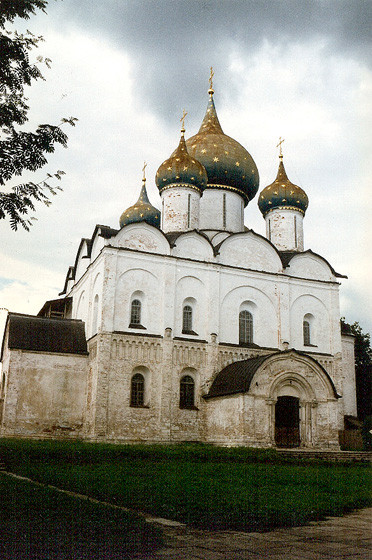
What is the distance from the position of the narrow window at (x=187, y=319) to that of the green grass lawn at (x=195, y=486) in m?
8.24

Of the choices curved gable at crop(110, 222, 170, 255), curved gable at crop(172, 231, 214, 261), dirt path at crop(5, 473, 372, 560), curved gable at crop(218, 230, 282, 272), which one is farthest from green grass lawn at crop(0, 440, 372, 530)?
curved gable at crop(218, 230, 282, 272)

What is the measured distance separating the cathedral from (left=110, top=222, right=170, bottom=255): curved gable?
0.15ft

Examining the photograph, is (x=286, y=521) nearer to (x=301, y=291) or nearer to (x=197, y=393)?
(x=197, y=393)

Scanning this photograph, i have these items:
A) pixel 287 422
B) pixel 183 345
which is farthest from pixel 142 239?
pixel 287 422

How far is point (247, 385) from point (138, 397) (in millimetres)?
4348

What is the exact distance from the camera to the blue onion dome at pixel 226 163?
28.2 meters

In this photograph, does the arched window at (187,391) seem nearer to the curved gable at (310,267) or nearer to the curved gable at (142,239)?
the curved gable at (142,239)

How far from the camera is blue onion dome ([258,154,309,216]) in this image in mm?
28484

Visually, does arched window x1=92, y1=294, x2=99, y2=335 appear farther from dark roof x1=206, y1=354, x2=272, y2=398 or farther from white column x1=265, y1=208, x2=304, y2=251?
white column x1=265, y1=208, x2=304, y2=251

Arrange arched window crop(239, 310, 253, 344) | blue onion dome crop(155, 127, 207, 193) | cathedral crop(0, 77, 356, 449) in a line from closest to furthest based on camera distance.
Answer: cathedral crop(0, 77, 356, 449) → arched window crop(239, 310, 253, 344) → blue onion dome crop(155, 127, 207, 193)

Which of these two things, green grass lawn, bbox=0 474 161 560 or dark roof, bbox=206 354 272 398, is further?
dark roof, bbox=206 354 272 398

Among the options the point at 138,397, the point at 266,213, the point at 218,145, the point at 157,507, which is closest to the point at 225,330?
the point at 138,397

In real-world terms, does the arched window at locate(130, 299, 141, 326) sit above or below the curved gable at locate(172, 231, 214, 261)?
below

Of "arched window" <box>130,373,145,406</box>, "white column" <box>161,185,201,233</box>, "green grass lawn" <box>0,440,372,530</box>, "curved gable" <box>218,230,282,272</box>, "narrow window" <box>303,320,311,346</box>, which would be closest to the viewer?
"green grass lawn" <box>0,440,372,530</box>
